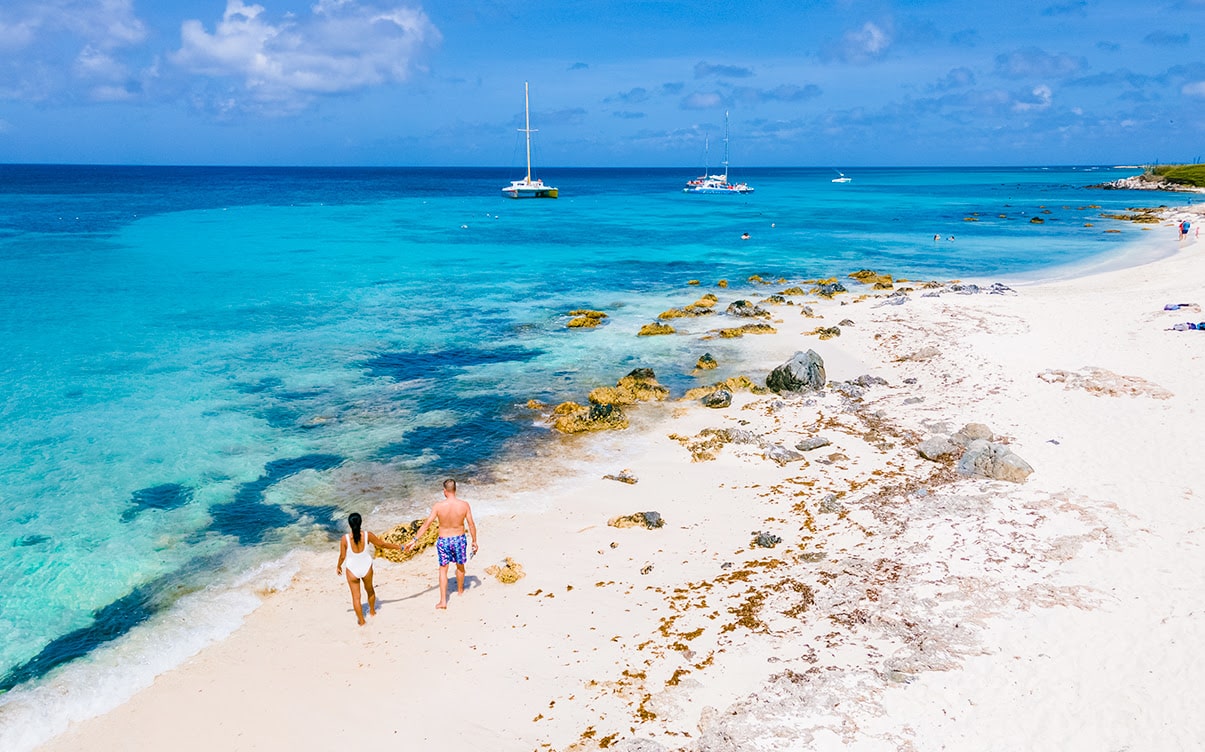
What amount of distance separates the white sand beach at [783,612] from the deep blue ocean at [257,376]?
6.15 ft

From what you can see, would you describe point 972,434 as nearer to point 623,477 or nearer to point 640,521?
point 623,477

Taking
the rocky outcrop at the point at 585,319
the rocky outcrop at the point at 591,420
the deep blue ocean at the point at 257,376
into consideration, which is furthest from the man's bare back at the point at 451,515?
the rocky outcrop at the point at 585,319

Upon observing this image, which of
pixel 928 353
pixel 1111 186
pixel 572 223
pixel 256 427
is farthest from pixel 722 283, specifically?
pixel 1111 186

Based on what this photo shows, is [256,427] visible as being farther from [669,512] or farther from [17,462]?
[669,512]

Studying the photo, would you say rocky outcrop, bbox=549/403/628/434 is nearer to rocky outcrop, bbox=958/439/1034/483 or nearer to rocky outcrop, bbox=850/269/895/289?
rocky outcrop, bbox=958/439/1034/483

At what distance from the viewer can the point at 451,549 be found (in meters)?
12.1

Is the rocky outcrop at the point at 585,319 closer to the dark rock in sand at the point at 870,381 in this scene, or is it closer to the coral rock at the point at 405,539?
the dark rock in sand at the point at 870,381

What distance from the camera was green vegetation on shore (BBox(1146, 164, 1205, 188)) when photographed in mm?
115994

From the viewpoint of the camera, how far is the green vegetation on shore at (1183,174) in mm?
115994

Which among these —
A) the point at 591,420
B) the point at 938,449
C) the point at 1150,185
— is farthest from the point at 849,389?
the point at 1150,185

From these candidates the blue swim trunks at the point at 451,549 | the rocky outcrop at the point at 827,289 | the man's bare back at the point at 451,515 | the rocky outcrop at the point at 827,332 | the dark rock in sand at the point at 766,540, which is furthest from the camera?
the rocky outcrop at the point at 827,289

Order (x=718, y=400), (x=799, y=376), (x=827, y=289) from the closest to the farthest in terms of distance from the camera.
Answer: (x=718, y=400) < (x=799, y=376) < (x=827, y=289)

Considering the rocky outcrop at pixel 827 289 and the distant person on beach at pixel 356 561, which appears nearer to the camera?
the distant person on beach at pixel 356 561

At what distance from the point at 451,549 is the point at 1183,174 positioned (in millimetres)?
158443
